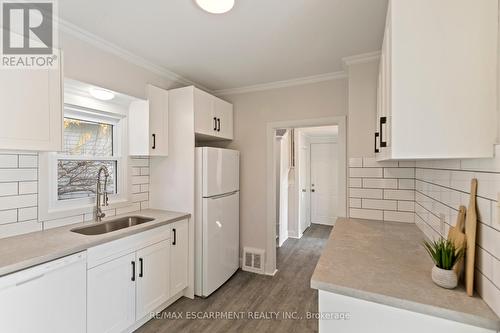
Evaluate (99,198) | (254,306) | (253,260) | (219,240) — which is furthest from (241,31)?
(253,260)

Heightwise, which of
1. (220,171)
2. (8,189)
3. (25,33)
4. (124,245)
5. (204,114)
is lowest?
(124,245)

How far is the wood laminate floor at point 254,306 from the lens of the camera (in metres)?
2.08

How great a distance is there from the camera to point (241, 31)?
1.92 meters

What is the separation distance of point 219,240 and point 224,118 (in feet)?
4.94

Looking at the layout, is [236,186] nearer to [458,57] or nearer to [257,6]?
[257,6]

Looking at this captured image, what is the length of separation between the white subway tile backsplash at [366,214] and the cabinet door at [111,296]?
1944mm

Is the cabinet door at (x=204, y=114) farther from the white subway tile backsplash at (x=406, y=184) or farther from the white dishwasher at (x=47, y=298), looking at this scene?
the white subway tile backsplash at (x=406, y=184)

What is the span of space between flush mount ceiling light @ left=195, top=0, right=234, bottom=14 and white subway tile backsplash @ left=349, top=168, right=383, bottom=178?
5.60 feet

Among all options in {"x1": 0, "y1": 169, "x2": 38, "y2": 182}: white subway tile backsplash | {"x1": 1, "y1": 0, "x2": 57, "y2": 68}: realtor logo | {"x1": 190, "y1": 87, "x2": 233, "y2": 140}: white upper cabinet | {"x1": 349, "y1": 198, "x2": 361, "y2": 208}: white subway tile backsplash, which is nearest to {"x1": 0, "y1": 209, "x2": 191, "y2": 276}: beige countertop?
{"x1": 0, "y1": 169, "x2": 38, "y2": 182}: white subway tile backsplash

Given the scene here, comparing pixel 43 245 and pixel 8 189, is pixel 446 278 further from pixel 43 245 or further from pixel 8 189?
pixel 8 189

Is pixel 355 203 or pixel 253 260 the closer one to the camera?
pixel 355 203

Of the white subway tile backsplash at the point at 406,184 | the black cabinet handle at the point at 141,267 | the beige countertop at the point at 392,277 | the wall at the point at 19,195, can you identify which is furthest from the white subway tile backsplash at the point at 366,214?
the wall at the point at 19,195

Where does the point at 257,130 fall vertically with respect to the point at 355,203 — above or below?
above

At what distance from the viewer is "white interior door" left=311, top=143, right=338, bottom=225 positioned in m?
5.48
